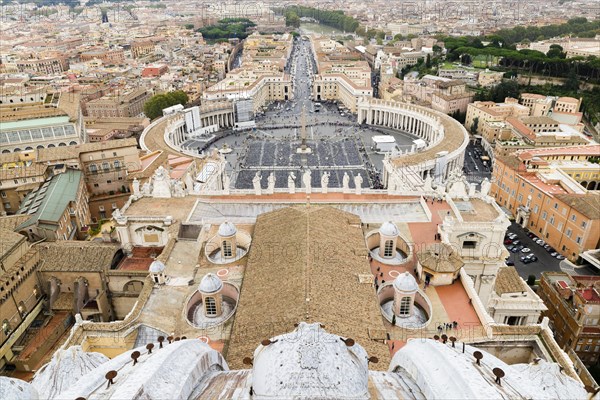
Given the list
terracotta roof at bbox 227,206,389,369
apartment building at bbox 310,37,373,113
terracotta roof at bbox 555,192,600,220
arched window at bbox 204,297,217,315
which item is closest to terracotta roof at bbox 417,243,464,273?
terracotta roof at bbox 227,206,389,369

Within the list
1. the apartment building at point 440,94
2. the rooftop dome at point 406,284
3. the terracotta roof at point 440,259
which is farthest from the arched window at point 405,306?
the apartment building at point 440,94

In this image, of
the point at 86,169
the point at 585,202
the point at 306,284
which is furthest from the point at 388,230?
the point at 86,169

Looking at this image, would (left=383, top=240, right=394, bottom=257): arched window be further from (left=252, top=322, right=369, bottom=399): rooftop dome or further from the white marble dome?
the white marble dome

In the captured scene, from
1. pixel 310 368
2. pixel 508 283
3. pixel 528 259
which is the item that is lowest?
pixel 528 259

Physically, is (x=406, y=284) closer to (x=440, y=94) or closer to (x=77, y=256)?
(x=77, y=256)

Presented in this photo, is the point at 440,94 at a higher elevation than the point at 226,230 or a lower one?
lower

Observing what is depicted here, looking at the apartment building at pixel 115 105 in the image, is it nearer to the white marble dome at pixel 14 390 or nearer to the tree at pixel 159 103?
the tree at pixel 159 103
